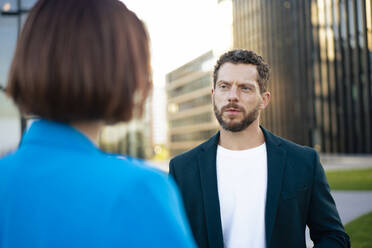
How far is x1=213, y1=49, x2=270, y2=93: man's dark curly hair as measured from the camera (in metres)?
2.92

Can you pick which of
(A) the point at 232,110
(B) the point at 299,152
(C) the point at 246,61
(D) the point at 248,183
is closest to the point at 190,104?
(C) the point at 246,61

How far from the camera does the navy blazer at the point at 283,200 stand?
2395 mm

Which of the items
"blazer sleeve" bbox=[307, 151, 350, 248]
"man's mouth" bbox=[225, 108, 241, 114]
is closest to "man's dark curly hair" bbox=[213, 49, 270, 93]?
"man's mouth" bbox=[225, 108, 241, 114]

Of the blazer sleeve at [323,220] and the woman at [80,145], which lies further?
the blazer sleeve at [323,220]

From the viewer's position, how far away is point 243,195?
2527 millimetres

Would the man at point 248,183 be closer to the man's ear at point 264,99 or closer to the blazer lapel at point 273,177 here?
the blazer lapel at point 273,177

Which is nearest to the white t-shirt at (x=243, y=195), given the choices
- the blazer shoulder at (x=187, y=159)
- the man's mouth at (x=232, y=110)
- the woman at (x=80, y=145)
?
the blazer shoulder at (x=187, y=159)

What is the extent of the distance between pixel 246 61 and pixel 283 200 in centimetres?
116

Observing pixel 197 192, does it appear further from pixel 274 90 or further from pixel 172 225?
pixel 274 90

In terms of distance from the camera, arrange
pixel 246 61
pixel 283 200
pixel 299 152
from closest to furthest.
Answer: pixel 283 200
pixel 299 152
pixel 246 61

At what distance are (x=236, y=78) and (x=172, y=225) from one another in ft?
7.34

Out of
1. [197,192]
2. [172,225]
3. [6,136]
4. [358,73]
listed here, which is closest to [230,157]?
[197,192]

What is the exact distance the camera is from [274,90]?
4622cm

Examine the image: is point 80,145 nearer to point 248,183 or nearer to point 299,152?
point 248,183
